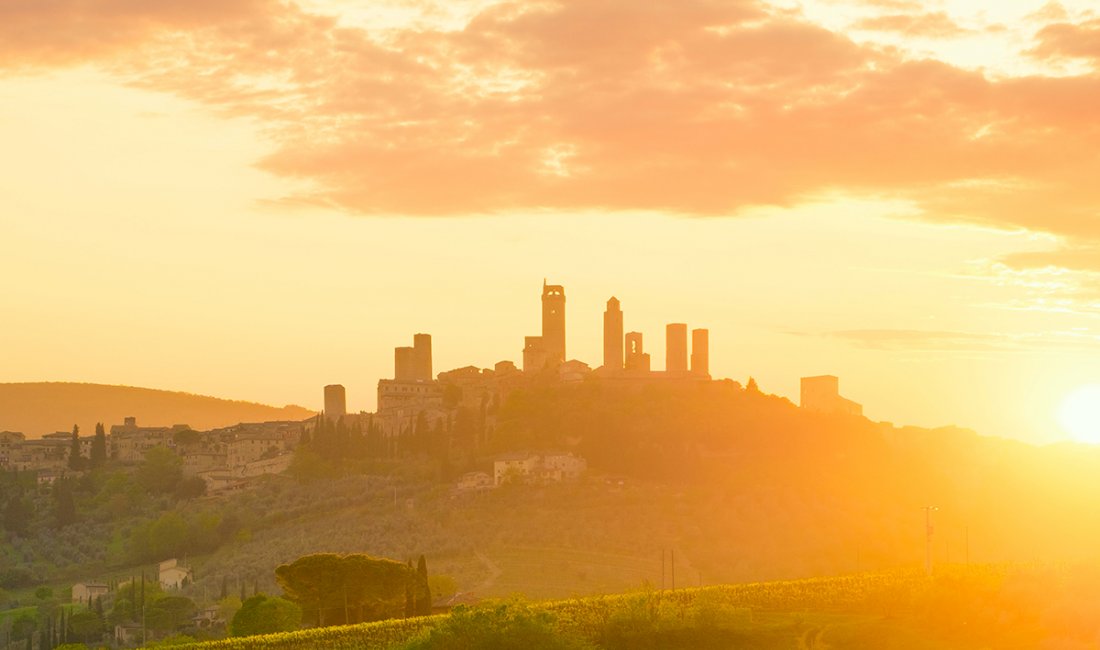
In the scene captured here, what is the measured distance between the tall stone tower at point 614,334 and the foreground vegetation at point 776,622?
7602cm

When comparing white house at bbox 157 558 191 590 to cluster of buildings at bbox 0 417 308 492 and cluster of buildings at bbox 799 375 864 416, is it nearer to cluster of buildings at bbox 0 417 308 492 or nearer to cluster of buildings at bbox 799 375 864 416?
cluster of buildings at bbox 0 417 308 492

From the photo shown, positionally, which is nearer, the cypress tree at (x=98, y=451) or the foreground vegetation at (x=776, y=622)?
the foreground vegetation at (x=776, y=622)

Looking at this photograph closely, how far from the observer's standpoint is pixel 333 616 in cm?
6569

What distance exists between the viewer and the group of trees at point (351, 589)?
213 ft

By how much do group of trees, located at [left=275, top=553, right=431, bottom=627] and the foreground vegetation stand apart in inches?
318

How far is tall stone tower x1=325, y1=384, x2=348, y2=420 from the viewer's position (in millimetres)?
144000

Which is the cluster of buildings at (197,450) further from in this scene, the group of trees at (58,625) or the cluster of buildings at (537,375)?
the group of trees at (58,625)

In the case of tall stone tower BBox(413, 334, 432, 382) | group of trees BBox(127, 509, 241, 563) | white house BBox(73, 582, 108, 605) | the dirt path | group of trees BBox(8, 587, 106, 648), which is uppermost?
tall stone tower BBox(413, 334, 432, 382)

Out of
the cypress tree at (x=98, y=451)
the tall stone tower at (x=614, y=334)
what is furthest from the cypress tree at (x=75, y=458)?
the tall stone tower at (x=614, y=334)

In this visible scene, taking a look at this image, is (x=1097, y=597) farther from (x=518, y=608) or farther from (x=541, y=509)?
(x=541, y=509)

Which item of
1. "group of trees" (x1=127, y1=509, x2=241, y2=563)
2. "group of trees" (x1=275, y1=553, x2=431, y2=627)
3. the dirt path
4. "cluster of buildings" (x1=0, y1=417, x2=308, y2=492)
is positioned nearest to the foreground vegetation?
"group of trees" (x1=275, y1=553, x2=431, y2=627)

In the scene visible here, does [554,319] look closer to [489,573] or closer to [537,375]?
[537,375]

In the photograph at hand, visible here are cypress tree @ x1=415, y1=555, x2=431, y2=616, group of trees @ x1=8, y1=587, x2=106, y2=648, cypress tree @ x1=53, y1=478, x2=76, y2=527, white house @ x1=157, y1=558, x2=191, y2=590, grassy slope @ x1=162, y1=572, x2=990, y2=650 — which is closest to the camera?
grassy slope @ x1=162, y1=572, x2=990, y2=650

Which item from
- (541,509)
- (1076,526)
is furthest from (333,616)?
(1076,526)
